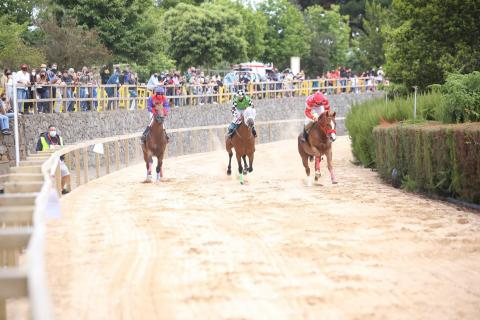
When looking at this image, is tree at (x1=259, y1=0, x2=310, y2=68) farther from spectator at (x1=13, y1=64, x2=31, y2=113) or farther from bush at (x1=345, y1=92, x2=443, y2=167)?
spectator at (x1=13, y1=64, x2=31, y2=113)

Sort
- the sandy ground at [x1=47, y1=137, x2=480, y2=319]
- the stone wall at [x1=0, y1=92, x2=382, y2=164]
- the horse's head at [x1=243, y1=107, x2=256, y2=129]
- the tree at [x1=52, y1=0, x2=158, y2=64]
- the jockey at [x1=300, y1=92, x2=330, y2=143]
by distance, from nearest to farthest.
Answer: the sandy ground at [x1=47, y1=137, x2=480, y2=319] → the jockey at [x1=300, y1=92, x2=330, y2=143] → the horse's head at [x1=243, y1=107, x2=256, y2=129] → the stone wall at [x1=0, y1=92, x2=382, y2=164] → the tree at [x1=52, y1=0, x2=158, y2=64]

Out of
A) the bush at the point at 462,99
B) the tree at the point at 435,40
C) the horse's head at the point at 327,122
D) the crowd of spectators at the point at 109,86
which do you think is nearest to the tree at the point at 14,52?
the crowd of spectators at the point at 109,86

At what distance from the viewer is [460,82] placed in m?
15.7

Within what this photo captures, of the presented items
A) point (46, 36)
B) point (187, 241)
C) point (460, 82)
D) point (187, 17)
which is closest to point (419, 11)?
point (460, 82)

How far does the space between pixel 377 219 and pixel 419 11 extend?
431 inches

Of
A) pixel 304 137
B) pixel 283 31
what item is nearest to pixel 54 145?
pixel 304 137

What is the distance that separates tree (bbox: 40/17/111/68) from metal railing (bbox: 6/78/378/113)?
83.6 inches

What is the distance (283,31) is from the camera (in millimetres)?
56438

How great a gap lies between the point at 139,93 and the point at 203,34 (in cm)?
1632

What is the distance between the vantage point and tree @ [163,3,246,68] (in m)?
→ 47.9

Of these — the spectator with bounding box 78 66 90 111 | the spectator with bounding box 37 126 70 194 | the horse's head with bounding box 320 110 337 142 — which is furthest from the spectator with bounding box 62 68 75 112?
the horse's head with bounding box 320 110 337 142

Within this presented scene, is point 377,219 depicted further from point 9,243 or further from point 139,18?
point 139,18

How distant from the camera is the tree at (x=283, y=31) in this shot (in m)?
55.9

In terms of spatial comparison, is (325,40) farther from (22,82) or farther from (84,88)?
(22,82)
